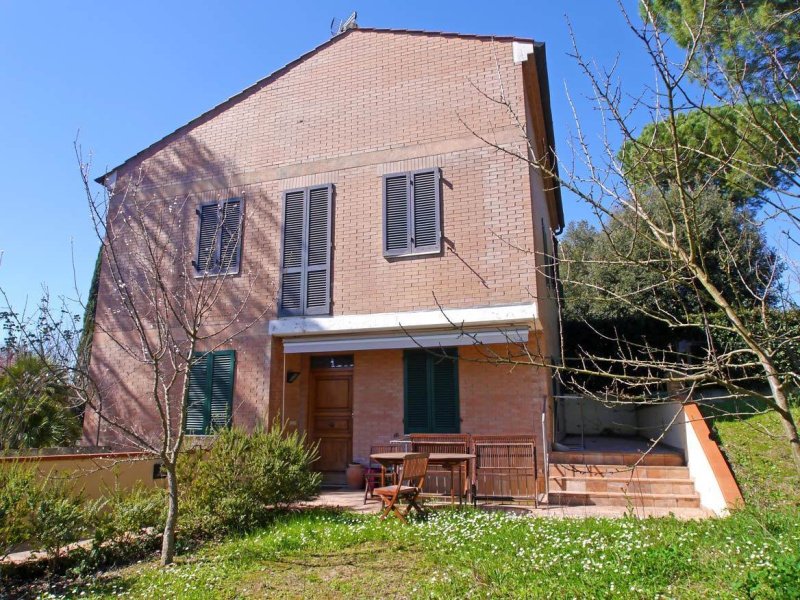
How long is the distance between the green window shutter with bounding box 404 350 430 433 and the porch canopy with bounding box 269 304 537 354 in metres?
0.43

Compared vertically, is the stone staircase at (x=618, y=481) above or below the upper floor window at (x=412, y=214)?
below

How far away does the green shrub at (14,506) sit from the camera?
6.34 m

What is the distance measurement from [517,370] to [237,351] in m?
6.17

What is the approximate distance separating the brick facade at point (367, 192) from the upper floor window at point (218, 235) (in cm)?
24

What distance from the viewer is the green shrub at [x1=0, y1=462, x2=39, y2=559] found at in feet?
20.8

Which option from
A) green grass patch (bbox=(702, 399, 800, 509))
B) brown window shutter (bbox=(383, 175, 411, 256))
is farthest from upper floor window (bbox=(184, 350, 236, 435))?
green grass patch (bbox=(702, 399, 800, 509))

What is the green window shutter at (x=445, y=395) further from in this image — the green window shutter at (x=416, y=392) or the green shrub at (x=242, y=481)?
the green shrub at (x=242, y=481)

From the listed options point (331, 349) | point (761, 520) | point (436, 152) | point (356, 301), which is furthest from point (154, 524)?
point (436, 152)

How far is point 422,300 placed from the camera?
11.3m

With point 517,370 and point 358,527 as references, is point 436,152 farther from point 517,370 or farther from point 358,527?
point 358,527

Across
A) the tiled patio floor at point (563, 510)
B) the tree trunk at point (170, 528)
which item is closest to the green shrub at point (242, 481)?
the tiled patio floor at point (563, 510)

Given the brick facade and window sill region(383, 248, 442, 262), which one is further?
window sill region(383, 248, 442, 262)

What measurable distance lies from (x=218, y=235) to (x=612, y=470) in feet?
32.1

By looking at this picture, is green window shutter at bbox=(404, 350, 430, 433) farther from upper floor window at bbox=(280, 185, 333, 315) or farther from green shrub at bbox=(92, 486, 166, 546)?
green shrub at bbox=(92, 486, 166, 546)
